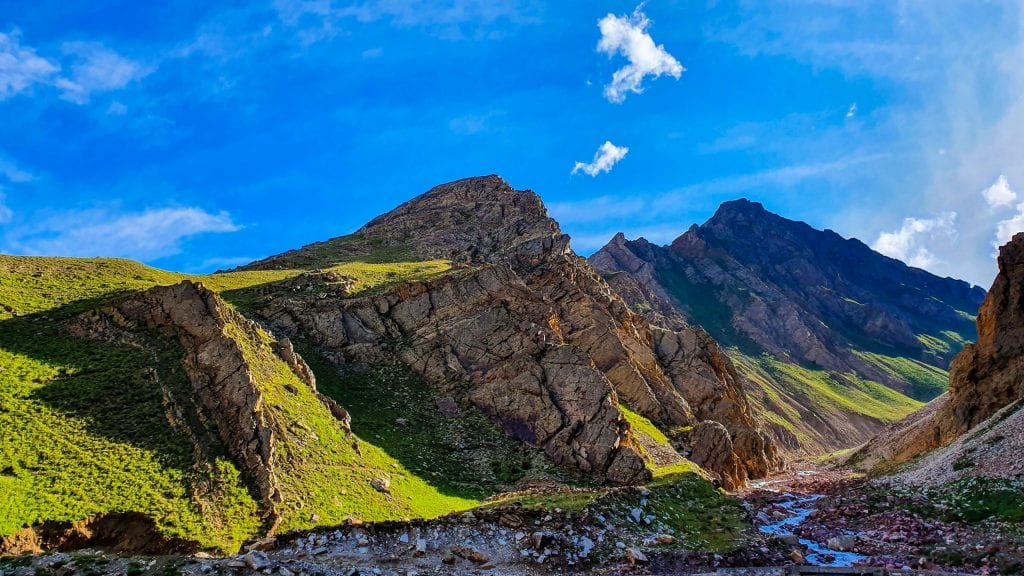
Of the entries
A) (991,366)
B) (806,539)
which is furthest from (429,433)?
(991,366)

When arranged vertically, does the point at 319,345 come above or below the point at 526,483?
above

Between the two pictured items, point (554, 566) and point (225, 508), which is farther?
point (225, 508)

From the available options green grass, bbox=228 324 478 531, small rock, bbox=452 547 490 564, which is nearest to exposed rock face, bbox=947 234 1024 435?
green grass, bbox=228 324 478 531

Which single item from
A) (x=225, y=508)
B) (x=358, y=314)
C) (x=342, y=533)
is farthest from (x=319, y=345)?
(x=342, y=533)

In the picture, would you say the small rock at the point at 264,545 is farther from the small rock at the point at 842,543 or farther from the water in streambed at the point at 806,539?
the small rock at the point at 842,543

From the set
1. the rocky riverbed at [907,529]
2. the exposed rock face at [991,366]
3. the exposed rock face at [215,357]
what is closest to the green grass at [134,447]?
the exposed rock face at [215,357]

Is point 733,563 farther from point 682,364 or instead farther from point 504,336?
point 682,364

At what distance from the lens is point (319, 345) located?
55.7m

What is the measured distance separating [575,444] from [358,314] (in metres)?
28.0

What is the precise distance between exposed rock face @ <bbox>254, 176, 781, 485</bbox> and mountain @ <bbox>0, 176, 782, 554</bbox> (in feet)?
0.80

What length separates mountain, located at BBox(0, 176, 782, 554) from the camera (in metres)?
24.7

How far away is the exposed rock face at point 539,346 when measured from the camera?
48844mm

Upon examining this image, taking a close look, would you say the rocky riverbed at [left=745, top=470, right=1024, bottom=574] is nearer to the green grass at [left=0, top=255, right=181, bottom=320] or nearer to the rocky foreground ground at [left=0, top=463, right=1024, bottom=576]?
the rocky foreground ground at [left=0, top=463, right=1024, bottom=576]

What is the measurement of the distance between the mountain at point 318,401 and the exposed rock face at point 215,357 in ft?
0.36
